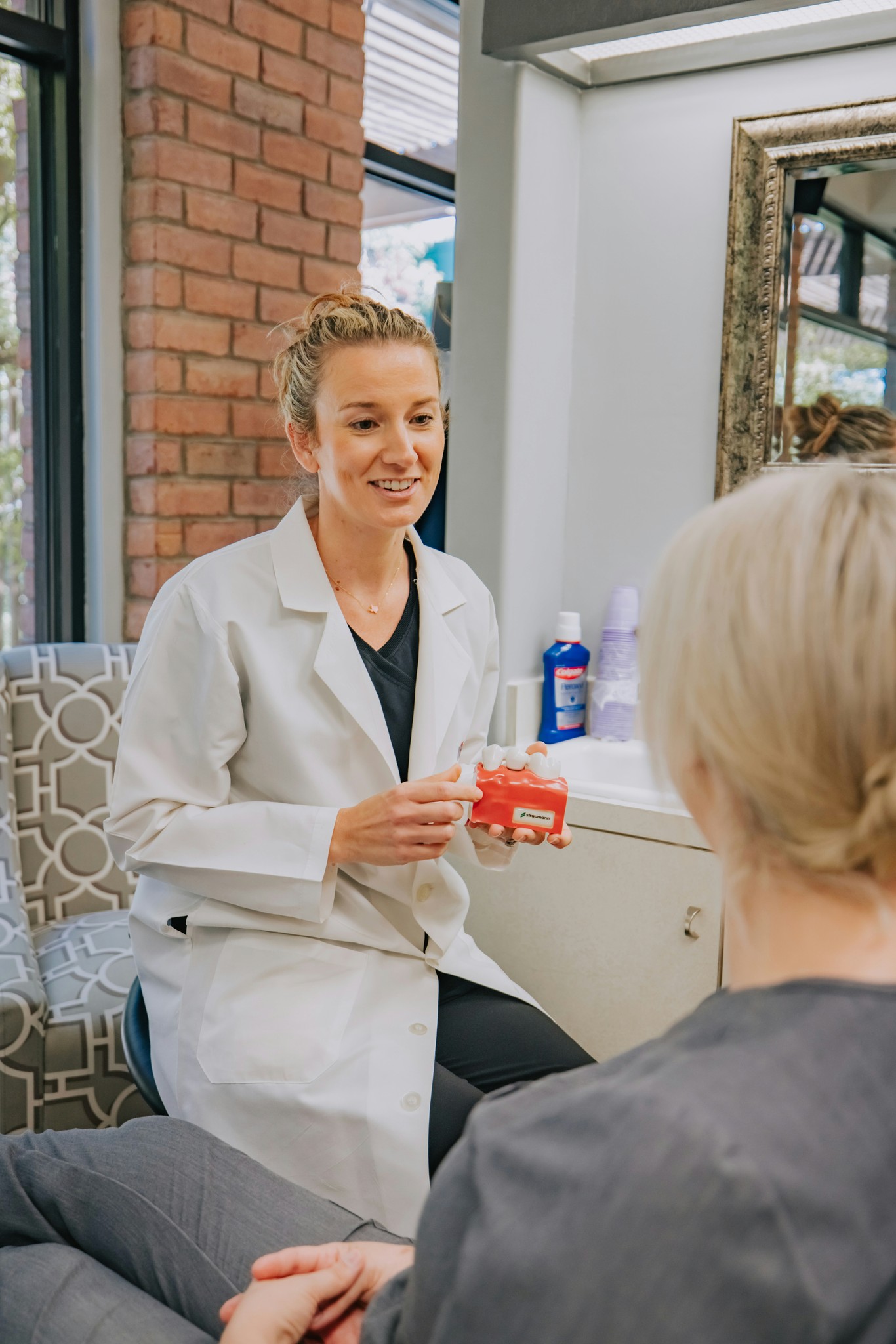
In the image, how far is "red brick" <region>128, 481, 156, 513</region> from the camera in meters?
2.44

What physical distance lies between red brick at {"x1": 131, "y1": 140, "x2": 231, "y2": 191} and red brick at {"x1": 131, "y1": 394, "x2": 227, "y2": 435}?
0.45 metres

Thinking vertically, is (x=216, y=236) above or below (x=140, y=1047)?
above

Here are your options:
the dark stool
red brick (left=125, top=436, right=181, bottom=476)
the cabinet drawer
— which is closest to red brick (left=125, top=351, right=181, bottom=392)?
red brick (left=125, top=436, right=181, bottom=476)

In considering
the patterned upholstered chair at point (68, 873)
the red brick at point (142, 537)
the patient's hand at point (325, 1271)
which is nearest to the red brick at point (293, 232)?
the red brick at point (142, 537)

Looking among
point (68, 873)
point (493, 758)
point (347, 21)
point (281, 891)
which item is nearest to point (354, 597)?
point (493, 758)

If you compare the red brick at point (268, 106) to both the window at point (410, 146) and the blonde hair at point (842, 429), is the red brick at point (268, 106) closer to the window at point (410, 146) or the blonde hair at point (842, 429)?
the window at point (410, 146)

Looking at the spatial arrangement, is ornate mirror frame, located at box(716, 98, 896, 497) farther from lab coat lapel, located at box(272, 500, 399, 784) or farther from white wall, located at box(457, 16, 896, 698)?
lab coat lapel, located at box(272, 500, 399, 784)

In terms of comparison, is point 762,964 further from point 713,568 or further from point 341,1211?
point 341,1211

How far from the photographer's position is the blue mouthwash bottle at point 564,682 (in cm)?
229

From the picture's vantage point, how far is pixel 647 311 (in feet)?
7.30

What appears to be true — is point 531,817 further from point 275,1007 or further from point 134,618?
point 134,618

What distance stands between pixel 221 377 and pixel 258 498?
0.29m

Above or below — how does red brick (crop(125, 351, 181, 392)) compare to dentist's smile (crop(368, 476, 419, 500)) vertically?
above

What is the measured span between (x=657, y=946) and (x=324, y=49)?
7.25 ft
